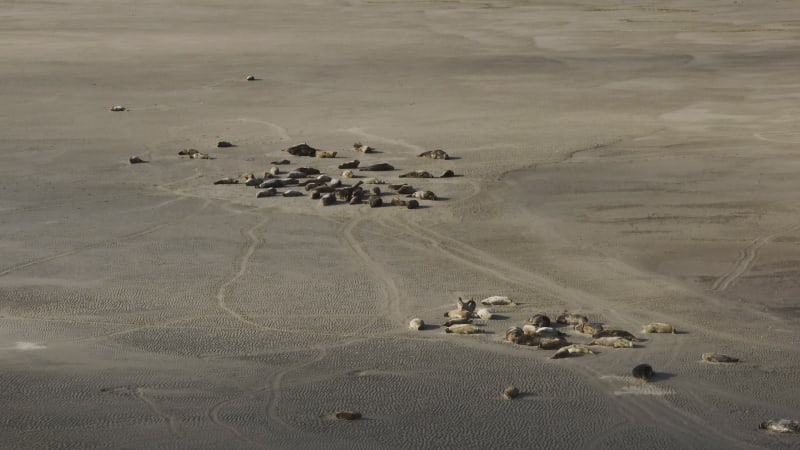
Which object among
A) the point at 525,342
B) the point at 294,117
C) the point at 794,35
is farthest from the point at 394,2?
the point at 525,342

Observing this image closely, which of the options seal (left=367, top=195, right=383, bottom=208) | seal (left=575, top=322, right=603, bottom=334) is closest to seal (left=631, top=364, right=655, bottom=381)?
seal (left=575, top=322, right=603, bottom=334)

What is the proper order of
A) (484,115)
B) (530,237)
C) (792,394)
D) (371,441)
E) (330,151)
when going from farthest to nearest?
(484,115) → (330,151) → (530,237) → (792,394) → (371,441)

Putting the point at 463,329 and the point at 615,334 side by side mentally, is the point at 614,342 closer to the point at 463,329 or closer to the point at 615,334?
the point at 615,334

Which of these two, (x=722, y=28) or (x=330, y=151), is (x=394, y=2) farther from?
(x=330, y=151)

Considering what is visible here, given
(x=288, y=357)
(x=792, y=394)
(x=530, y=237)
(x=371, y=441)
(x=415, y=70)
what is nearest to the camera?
(x=371, y=441)

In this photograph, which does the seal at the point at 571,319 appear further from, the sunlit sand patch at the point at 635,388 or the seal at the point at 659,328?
the sunlit sand patch at the point at 635,388

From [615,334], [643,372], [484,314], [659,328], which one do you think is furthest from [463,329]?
[643,372]

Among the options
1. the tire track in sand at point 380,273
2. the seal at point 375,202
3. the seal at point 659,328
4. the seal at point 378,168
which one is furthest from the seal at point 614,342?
the seal at point 378,168
